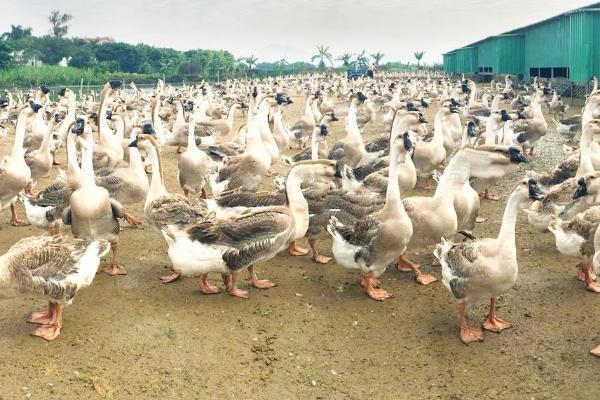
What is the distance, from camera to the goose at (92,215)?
866cm

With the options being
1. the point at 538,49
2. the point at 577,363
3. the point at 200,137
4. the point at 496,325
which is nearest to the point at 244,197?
the point at 496,325

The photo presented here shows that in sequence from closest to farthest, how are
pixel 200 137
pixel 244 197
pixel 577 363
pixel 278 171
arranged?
pixel 577 363
pixel 244 197
pixel 278 171
pixel 200 137

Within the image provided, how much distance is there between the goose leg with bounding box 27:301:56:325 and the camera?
7.00 meters

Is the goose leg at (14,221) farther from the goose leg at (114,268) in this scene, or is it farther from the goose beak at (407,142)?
the goose beak at (407,142)

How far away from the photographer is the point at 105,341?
21.9 ft

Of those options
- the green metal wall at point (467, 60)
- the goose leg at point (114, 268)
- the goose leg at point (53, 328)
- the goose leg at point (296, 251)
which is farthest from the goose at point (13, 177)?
the green metal wall at point (467, 60)

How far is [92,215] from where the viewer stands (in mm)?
8641

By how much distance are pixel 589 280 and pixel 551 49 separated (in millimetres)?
36005

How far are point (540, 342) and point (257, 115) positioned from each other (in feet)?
31.3

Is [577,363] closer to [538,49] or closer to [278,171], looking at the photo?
[278,171]

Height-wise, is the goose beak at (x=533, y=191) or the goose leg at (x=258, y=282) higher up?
the goose beak at (x=533, y=191)

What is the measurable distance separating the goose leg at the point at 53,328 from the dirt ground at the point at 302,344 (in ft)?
0.31

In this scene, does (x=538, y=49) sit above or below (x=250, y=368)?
above

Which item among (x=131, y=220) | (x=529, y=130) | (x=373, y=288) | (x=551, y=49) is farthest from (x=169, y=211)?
(x=551, y=49)
